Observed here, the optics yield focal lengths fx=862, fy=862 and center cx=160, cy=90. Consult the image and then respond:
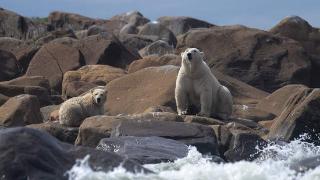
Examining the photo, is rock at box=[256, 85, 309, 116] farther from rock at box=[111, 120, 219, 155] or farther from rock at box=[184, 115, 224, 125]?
rock at box=[111, 120, 219, 155]

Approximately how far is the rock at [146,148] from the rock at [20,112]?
6.36m

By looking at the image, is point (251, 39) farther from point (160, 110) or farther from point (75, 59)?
point (160, 110)

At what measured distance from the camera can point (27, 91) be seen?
2542 centimetres

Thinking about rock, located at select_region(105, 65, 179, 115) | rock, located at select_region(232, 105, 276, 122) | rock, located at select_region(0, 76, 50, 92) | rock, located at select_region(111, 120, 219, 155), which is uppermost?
rock, located at select_region(111, 120, 219, 155)

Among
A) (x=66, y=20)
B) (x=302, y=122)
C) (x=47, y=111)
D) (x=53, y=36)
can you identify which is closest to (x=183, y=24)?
(x=66, y=20)

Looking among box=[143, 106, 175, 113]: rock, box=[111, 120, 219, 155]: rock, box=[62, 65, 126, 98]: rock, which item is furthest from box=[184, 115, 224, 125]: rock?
box=[62, 65, 126, 98]: rock

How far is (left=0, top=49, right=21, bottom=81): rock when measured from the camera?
3284 centimetres

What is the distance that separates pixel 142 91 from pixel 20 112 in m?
3.88

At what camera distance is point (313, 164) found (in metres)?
12.2

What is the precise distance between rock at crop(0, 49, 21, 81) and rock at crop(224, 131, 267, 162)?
715 inches

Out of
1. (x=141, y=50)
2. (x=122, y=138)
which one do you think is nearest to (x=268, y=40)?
(x=141, y=50)

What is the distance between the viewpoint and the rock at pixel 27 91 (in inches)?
993

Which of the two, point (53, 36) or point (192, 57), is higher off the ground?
point (192, 57)

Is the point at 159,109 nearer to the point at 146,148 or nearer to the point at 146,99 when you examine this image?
the point at 146,99
